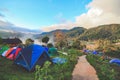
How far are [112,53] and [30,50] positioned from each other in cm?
7980

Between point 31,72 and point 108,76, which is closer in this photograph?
point 108,76

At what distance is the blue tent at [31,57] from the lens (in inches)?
763

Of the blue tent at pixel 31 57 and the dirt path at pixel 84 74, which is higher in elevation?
the blue tent at pixel 31 57

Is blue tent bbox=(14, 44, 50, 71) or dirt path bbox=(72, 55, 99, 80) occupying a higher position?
blue tent bbox=(14, 44, 50, 71)

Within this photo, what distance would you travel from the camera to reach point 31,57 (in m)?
19.7

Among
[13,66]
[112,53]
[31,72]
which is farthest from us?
[112,53]

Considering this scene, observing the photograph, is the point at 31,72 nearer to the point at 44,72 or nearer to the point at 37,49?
the point at 37,49

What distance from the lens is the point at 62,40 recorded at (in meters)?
97.6

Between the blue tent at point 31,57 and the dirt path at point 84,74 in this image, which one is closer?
the dirt path at point 84,74

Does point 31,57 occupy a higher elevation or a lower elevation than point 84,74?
higher

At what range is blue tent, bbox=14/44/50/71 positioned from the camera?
19.4 metres

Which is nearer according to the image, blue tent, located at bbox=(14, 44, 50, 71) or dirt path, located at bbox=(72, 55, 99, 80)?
dirt path, located at bbox=(72, 55, 99, 80)

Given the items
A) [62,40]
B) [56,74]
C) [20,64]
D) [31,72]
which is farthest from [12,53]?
[62,40]

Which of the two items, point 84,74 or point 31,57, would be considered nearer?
point 84,74
